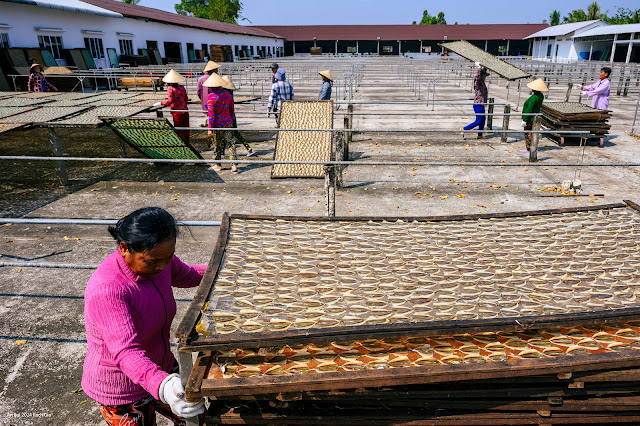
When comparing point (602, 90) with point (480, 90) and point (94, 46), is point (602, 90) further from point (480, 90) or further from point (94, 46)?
point (94, 46)

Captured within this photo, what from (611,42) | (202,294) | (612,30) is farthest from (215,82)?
(611,42)

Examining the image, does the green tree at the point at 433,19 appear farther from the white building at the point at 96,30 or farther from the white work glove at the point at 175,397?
the white work glove at the point at 175,397

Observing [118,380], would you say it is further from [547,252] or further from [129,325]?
[547,252]

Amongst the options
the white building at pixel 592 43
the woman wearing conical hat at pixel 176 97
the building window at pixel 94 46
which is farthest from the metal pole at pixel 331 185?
the white building at pixel 592 43

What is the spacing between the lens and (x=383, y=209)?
738 cm

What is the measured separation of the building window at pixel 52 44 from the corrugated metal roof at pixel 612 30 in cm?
4157

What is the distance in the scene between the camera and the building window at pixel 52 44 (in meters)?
20.9

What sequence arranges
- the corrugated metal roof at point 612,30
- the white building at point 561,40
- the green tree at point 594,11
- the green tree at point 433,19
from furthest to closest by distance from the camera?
1. the green tree at point 433,19
2. the green tree at point 594,11
3. the white building at point 561,40
4. the corrugated metal roof at point 612,30

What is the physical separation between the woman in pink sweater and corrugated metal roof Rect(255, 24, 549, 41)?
6376 cm

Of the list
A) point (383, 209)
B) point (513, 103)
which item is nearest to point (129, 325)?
point (383, 209)

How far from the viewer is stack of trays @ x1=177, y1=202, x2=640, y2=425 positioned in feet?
6.33

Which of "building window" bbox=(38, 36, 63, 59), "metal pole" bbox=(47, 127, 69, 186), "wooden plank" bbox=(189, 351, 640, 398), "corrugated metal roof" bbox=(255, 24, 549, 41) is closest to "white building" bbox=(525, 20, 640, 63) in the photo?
"corrugated metal roof" bbox=(255, 24, 549, 41)

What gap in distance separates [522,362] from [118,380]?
189 cm

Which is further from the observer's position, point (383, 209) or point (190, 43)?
point (190, 43)
